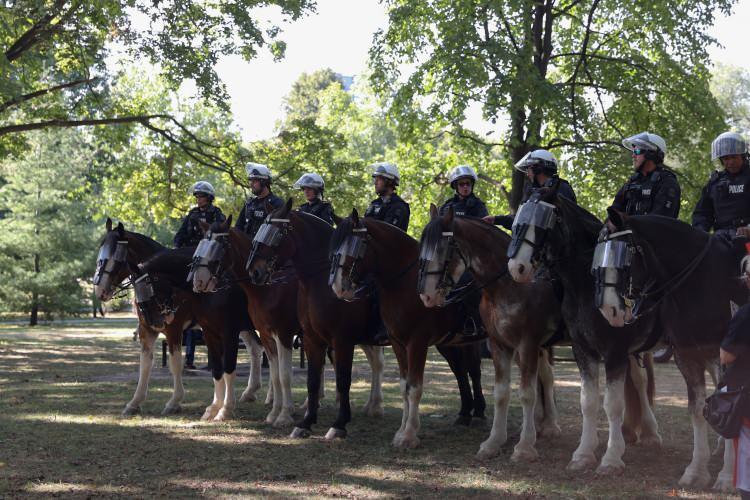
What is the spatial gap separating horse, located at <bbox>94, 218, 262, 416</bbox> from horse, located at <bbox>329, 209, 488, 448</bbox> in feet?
12.6

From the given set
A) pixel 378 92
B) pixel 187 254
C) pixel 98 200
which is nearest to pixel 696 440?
pixel 187 254

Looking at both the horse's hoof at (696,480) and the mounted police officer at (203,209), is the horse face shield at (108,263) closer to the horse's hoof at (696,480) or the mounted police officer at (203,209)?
the mounted police officer at (203,209)

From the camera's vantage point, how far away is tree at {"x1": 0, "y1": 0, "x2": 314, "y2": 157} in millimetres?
19672

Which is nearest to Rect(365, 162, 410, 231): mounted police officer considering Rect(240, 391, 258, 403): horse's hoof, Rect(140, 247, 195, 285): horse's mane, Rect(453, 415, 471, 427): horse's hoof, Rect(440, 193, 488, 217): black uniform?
Rect(440, 193, 488, 217): black uniform

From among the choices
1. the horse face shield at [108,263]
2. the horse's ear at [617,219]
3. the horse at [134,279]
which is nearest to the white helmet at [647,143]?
the horse's ear at [617,219]

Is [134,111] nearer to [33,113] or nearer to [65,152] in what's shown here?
[33,113]

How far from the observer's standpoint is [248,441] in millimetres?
9664

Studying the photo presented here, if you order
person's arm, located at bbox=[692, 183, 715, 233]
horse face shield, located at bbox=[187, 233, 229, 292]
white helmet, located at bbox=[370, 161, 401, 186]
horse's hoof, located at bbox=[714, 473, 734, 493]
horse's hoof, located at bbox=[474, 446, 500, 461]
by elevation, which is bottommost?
horse's hoof, located at bbox=[474, 446, 500, 461]

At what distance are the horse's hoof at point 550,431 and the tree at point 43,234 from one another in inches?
1175

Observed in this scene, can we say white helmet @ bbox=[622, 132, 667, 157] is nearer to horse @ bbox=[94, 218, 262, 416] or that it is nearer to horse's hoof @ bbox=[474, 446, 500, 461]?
horse's hoof @ bbox=[474, 446, 500, 461]

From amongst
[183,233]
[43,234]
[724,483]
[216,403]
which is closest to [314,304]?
[216,403]

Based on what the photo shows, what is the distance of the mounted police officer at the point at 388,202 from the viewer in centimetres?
1077

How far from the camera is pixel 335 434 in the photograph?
31.8ft

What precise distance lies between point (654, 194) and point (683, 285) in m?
1.23
